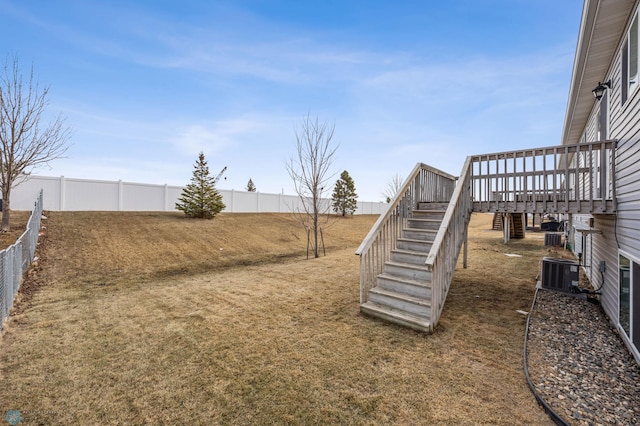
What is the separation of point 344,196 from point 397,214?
20.5 metres

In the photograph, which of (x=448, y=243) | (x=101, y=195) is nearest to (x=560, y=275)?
(x=448, y=243)

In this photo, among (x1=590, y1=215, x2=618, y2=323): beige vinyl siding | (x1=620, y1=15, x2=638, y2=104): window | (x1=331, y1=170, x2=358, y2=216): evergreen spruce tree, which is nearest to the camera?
(x1=620, y1=15, x2=638, y2=104): window

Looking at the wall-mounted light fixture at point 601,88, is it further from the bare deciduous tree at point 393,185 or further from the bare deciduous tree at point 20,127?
the bare deciduous tree at point 393,185

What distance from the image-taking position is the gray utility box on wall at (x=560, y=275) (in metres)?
5.64

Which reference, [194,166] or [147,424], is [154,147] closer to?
[194,166]

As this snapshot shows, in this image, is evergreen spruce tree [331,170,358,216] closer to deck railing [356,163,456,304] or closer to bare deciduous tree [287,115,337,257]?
bare deciduous tree [287,115,337,257]

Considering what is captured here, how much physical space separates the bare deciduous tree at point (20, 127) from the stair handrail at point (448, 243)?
12727 mm

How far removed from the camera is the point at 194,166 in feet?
52.9

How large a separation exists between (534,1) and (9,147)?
16572mm

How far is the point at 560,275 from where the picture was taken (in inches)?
227

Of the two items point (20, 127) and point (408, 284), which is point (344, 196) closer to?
point (20, 127)

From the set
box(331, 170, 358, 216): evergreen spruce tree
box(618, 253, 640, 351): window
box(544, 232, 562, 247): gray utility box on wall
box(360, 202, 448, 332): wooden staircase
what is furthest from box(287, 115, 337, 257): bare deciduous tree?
box(331, 170, 358, 216): evergreen spruce tree

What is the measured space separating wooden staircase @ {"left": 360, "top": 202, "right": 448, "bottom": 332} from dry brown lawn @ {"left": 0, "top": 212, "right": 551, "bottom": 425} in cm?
25

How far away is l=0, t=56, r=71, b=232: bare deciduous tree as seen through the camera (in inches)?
353
